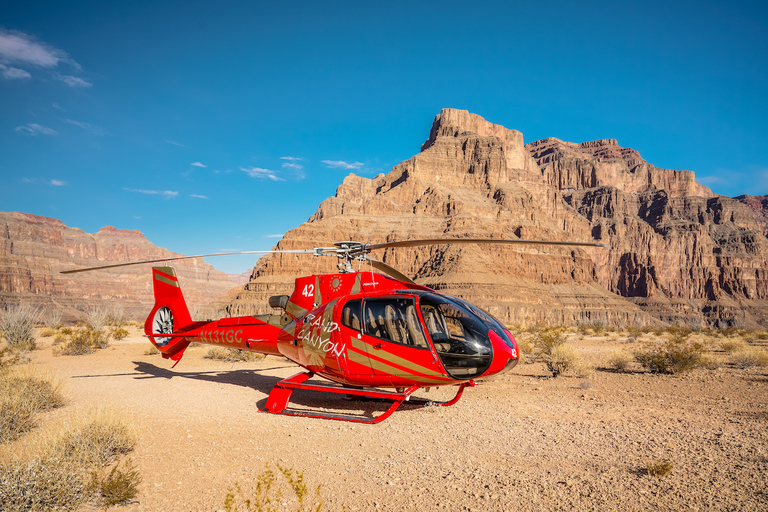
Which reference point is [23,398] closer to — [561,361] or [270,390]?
[270,390]

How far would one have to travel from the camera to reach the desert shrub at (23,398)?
245 inches

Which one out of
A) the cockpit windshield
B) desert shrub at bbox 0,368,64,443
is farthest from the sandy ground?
the cockpit windshield

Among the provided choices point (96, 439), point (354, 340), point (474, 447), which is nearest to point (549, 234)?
point (354, 340)

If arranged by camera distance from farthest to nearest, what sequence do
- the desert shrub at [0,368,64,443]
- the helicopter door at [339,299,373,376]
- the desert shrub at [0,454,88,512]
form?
the helicopter door at [339,299,373,376] → the desert shrub at [0,368,64,443] → the desert shrub at [0,454,88,512]

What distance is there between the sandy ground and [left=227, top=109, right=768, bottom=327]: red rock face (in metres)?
68.1

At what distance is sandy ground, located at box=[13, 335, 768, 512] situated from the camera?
430 cm

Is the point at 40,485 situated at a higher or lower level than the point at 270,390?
higher

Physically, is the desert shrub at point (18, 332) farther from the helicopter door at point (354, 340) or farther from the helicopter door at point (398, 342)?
the helicopter door at point (398, 342)

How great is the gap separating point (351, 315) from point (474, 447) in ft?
9.41

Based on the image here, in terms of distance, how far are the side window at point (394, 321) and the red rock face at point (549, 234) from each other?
230 feet

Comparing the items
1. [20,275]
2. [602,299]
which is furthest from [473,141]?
[20,275]

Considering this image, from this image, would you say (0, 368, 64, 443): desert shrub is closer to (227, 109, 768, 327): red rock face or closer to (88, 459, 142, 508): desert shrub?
(88, 459, 142, 508): desert shrub

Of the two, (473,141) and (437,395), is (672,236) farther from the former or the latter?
(437,395)

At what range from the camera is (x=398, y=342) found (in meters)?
6.96
